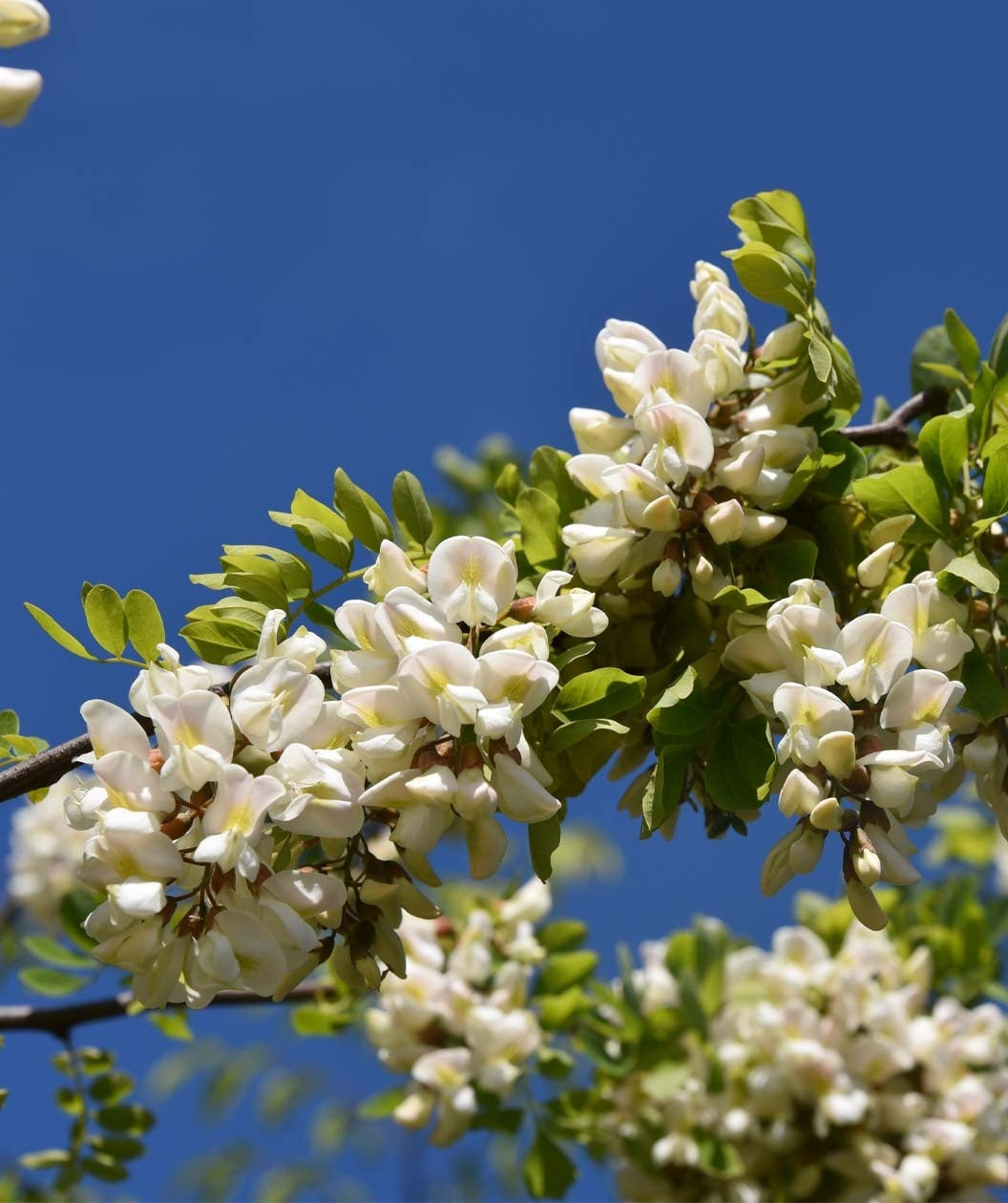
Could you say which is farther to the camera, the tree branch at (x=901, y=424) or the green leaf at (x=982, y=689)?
the tree branch at (x=901, y=424)

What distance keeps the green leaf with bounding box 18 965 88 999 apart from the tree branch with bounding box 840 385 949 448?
1.19 m

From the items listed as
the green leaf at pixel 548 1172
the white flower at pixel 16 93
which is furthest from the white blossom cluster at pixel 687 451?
the green leaf at pixel 548 1172

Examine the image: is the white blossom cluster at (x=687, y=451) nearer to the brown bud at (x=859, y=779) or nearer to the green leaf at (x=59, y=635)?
the brown bud at (x=859, y=779)

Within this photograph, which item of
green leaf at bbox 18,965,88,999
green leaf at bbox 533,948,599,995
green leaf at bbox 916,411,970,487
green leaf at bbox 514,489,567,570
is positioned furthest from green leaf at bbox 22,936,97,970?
green leaf at bbox 916,411,970,487

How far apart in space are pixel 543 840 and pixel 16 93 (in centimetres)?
62

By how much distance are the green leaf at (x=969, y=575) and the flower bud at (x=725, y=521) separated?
0.52ft

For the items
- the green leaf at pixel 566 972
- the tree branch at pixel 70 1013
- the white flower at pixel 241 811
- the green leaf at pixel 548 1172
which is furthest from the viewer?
the green leaf at pixel 566 972

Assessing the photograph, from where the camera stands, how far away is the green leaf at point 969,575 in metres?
0.99

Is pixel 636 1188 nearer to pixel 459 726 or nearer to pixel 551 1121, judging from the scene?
pixel 551 1121

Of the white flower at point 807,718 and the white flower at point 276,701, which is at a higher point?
the white flower at point 276,701

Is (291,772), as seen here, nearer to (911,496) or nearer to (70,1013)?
(911,496)

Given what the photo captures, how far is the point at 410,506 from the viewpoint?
1.16 m

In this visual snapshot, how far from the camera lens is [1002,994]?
2264 mm

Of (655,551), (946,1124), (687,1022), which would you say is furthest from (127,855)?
(946,1124)
